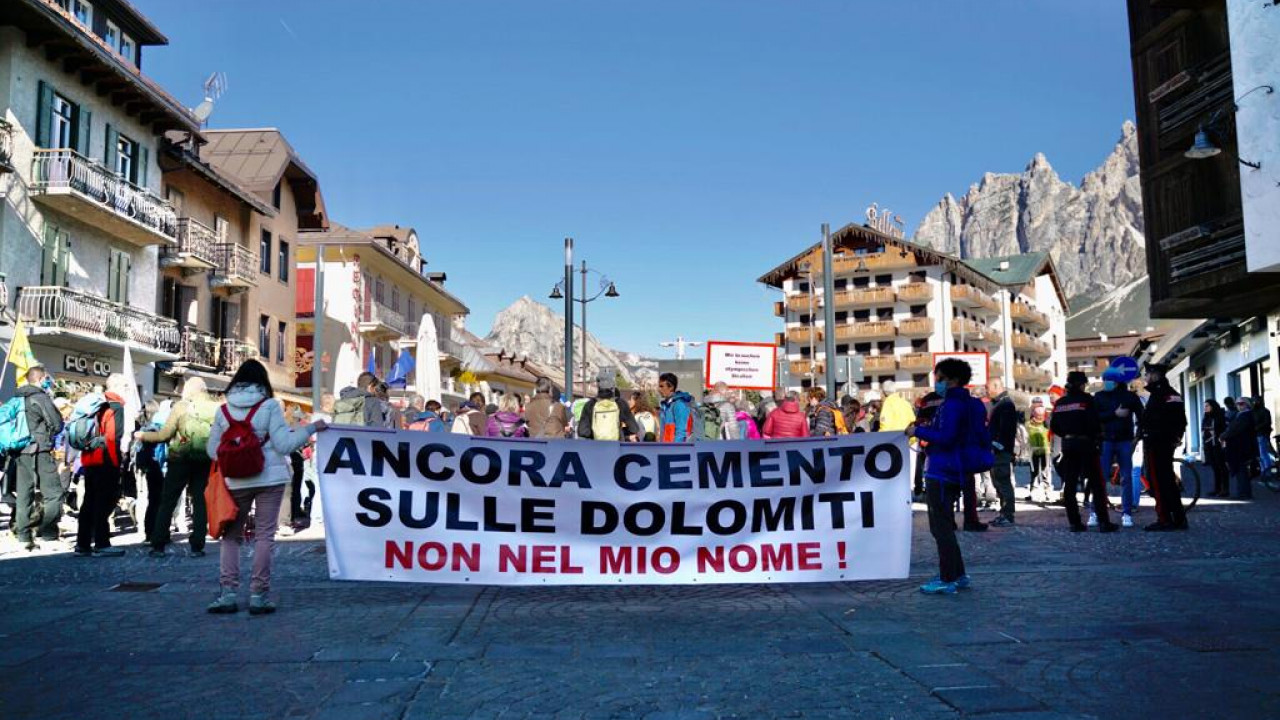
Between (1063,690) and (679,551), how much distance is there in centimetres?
352

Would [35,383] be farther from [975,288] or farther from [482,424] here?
[975,288]

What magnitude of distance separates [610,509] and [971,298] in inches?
3195

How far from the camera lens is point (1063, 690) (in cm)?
493

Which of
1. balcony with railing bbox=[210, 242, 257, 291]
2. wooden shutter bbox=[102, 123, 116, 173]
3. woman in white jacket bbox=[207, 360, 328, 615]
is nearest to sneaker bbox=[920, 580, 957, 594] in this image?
woman in white jacket bbox=[207, 360, 328, 615]

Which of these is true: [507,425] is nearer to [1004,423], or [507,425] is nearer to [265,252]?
[1004,423]

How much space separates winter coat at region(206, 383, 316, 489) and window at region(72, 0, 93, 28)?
86.2 ft

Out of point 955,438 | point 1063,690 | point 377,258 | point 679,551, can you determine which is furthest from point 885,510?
point 377,258

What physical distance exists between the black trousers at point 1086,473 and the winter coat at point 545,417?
5.77m

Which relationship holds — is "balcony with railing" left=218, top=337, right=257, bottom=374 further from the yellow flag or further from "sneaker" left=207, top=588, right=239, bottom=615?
"sneaker" left=207, top=588, right=239, bottom=615

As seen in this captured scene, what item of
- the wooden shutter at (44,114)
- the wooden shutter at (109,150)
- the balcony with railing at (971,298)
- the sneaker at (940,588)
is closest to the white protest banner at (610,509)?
the sneaker at (940,588)

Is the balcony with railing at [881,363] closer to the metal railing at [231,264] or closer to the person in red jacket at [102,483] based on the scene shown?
the metal railing at [231,264]

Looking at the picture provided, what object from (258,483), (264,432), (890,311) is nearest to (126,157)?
(264,432)

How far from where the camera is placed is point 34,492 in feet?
39.6

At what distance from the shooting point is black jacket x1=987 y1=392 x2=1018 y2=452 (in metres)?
13.8
